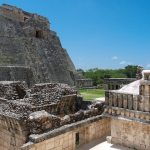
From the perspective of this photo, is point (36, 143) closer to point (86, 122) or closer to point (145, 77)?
point (86, 122)

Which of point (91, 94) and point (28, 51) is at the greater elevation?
point (28, 51)

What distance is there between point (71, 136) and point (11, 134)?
6.10 feet

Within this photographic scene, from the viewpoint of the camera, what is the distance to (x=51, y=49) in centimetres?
2578

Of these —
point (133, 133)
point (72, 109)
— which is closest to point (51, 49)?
point (72, 109)

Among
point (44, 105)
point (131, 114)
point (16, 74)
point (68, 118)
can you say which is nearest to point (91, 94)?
point (16, 74)

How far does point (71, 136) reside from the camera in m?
6.96

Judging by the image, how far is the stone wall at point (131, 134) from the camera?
646cm

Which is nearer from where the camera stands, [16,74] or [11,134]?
[11,134]

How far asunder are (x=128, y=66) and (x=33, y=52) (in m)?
38.8

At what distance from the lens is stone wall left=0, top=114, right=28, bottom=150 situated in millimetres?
6586

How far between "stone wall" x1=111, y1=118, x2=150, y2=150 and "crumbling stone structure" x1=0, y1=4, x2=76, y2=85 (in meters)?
12.8

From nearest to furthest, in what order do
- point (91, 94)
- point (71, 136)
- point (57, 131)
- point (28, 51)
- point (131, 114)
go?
point (57, 131) < point (131, 114) < point (71, 136) < point (91, 94) < point (28, 51)

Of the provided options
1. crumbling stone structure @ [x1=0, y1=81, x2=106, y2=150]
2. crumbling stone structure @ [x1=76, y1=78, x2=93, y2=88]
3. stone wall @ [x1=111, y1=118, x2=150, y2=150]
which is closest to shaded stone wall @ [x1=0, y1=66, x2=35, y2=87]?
crumbling stone structure @ [x1=0, y1=81, x2=106, y2=150]

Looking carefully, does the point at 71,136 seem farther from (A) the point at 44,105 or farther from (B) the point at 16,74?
(B) the point at 16,74
